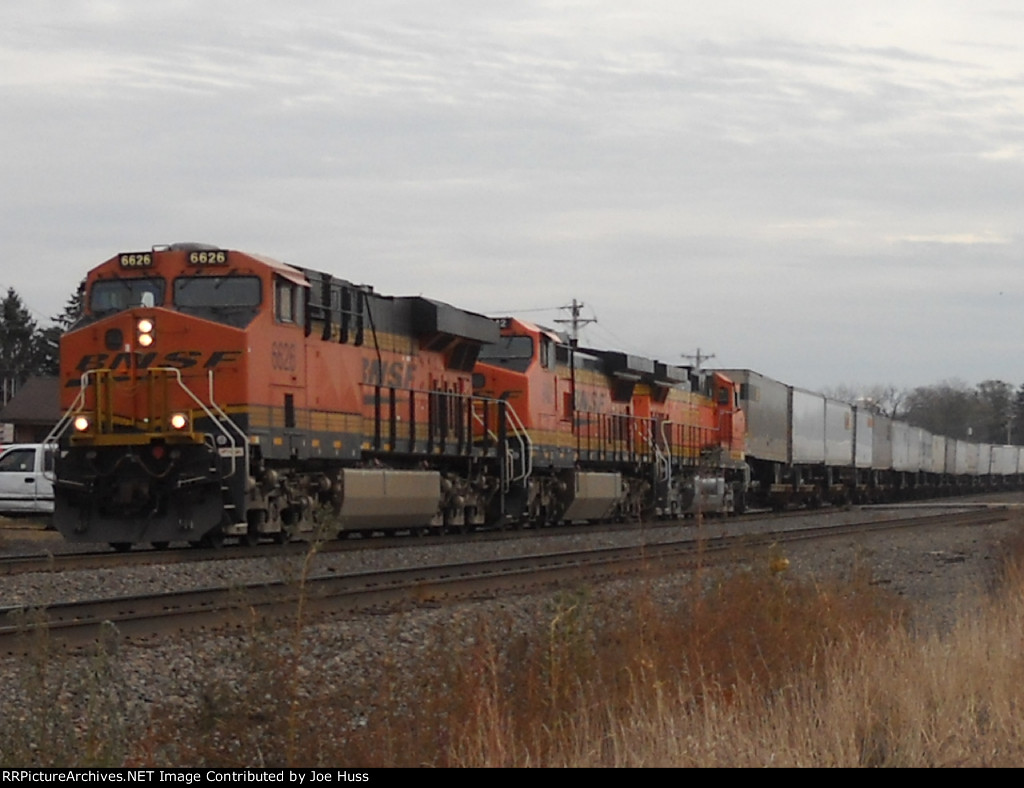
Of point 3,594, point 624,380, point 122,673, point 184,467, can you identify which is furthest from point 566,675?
point 624,380

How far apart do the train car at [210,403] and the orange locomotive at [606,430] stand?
16.3 feet

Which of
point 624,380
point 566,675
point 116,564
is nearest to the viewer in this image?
point 566,675

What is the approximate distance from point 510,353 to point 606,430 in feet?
14.3

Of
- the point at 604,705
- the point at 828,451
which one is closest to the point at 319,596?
the point at 604,705

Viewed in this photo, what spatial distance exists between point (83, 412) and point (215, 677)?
9.73 metres

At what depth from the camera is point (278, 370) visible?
18.5 meters

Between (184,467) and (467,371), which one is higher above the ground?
(467,371)

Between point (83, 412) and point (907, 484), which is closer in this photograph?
point (83, 412)

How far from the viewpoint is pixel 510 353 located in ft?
86.3

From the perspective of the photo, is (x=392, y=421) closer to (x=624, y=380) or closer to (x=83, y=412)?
(x=83, y=412)

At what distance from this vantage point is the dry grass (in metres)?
6.57

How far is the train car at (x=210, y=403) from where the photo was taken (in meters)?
17.5

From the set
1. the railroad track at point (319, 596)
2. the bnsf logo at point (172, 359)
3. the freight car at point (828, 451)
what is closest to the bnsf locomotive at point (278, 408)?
the bnsf logo at point (172, 359)

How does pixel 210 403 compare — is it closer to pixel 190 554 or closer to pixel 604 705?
pixel 190 554
